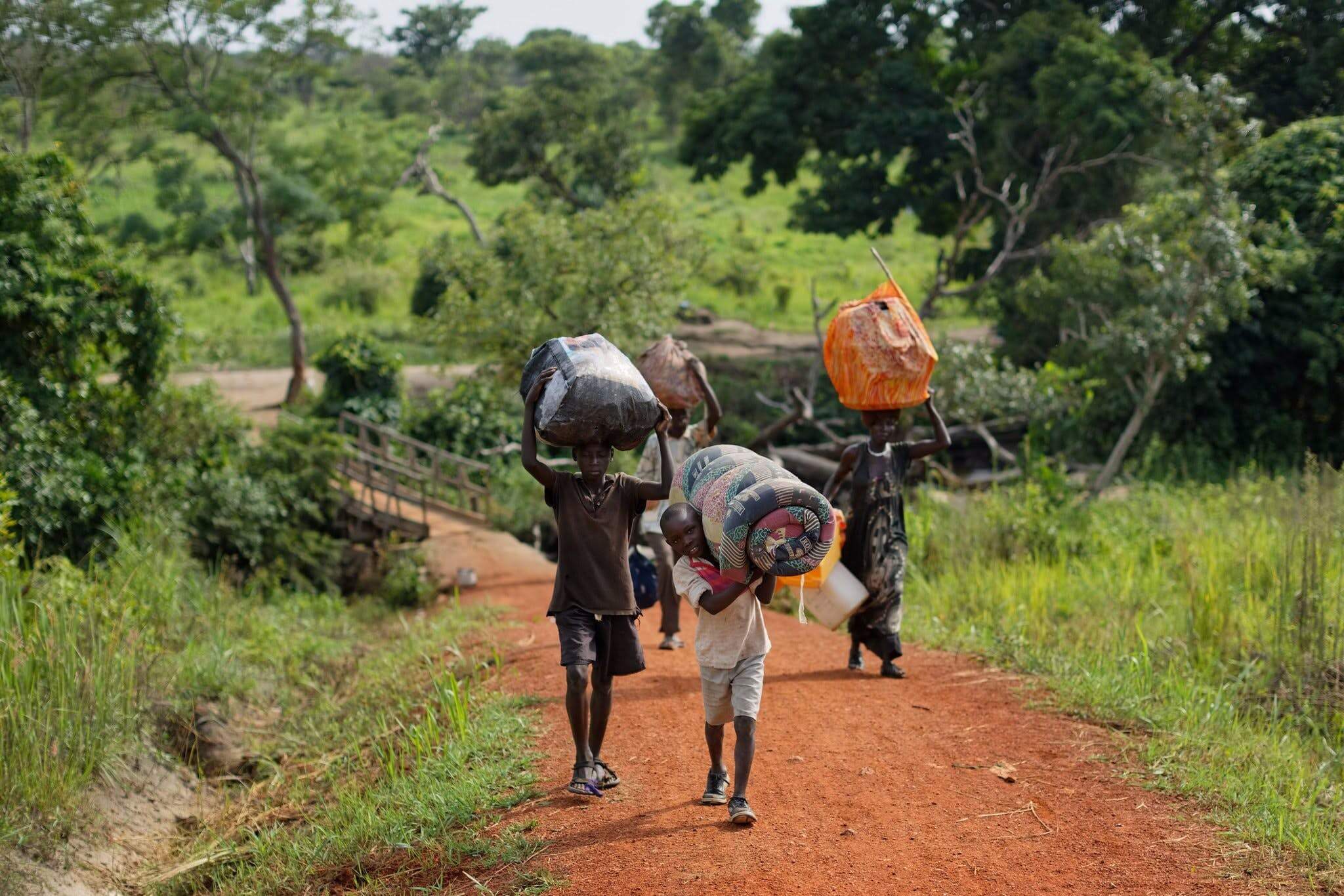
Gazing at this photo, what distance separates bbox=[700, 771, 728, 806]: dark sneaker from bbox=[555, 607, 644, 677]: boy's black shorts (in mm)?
583

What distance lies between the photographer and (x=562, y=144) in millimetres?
27859

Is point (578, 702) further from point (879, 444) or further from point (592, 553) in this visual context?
point (879, 444)

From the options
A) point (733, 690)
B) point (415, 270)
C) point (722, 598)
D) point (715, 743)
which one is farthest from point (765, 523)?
point (415, 270)

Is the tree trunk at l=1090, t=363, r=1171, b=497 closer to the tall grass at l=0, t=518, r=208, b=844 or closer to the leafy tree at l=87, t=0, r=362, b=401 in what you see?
the tall grass at l=0, t=518, r=208, b=844

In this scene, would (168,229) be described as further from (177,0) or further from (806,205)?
(806,205)

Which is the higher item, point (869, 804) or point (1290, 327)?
point (1290, 327)

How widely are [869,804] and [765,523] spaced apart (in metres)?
1.56

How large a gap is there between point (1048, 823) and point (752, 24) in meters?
50.4

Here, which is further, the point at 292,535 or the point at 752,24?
the point at 752,24

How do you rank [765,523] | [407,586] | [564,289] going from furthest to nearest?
[564,289] → [407,586] → [765,523]

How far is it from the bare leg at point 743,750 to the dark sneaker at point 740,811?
3cm

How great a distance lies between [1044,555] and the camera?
10.5 meters

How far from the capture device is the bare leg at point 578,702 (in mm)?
5152

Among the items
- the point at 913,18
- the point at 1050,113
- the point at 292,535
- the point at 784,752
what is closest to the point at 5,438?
the point at 292,535
